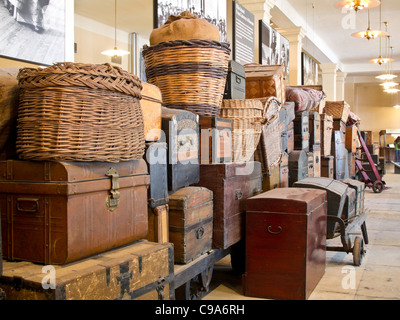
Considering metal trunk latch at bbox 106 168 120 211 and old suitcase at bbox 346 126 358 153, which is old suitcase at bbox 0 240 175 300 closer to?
metal trunk latch at bbox 106 168 120 211

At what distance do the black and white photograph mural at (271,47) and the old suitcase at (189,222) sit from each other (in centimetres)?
528

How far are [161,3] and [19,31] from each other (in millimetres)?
1675

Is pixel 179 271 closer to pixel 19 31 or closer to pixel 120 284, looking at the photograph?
pixel 120 284

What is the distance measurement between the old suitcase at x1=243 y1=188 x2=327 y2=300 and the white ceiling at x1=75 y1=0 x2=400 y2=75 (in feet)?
23.3

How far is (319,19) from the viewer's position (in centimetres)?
1196

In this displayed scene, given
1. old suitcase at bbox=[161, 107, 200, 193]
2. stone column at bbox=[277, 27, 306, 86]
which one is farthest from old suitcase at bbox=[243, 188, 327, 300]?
stone column at bbox=[277, 27, 306, 86]

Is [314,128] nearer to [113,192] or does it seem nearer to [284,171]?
[284,171]

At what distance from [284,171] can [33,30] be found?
257 centimetres

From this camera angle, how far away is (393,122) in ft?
81.5

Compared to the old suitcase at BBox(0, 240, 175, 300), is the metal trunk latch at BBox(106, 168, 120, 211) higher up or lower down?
higher up

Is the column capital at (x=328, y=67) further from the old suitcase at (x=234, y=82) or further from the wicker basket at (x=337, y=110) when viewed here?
the old suitcase at (x=234, y=82)

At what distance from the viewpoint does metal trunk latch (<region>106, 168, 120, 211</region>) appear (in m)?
1.98

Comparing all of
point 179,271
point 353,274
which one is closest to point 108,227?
point 179,271

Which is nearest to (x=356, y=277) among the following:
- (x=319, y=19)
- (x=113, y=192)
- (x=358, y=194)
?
(x=358, y=194)
